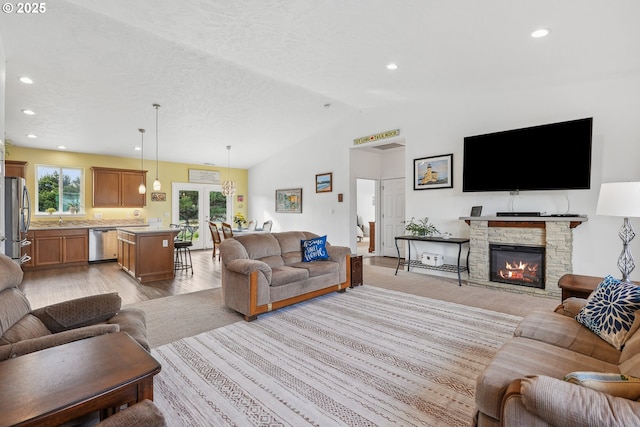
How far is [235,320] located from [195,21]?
334cm

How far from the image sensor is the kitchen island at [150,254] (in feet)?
17.2

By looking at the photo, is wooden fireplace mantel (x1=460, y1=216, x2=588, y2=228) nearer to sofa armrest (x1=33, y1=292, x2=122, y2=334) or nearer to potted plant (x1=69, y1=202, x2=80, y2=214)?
sofa armrest (x1=33, y1=292, x2=122, y2=334)

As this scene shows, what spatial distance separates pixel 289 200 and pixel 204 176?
110 inches

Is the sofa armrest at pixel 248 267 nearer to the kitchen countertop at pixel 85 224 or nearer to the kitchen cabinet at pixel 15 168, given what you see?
the kitchen countertop at pixel 85 224

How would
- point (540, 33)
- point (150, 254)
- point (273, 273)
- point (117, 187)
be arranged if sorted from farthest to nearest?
point (117, 187) < point (150, 254) < point (273, 273) < point (540, 33)

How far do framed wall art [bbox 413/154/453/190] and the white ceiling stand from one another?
1163mm

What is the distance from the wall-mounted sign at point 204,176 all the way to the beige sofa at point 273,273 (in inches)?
219

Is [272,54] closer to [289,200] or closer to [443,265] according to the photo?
[443,265]

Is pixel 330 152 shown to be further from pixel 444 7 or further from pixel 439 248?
pixel 444 7

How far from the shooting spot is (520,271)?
4.69m

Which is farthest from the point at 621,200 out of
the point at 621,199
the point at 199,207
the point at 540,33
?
the point at 199,207

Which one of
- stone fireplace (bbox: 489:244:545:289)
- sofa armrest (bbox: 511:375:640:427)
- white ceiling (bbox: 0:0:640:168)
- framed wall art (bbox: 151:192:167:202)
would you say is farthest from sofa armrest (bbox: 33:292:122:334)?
framed wall art (bbox: 151:192:167:202)

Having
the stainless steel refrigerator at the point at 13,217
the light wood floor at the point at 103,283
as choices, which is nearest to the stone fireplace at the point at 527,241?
the light wood floor at the point at 103,283

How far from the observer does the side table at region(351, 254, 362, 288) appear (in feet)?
15.7
